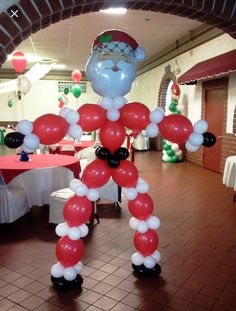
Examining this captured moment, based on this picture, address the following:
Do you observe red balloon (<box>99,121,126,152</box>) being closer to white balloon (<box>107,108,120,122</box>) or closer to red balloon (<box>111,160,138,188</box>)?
white balloon (<box>107,108,120,122</box>)

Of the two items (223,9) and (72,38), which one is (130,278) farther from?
(72,38)

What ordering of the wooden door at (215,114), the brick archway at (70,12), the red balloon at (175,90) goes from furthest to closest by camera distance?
the red balloon at (175,90) < the wooden door at (215,114) < the brick archway at (70,12)

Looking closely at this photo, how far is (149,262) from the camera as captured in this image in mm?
2766

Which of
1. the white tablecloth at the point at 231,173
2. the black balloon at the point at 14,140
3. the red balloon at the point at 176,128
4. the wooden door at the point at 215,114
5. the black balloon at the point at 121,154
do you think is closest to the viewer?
the black balloon at the point at 14,140

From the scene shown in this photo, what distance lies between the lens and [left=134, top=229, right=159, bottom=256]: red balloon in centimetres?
275

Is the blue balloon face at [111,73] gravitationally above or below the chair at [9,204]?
above

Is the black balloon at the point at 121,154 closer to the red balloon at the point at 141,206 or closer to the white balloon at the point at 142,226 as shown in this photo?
the red balloon at the point at 141,206

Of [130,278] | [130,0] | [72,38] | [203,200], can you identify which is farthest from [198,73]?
[130,278]

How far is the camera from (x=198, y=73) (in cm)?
694

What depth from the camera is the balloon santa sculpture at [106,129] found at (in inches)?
89.4

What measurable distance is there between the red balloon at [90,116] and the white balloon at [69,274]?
117 centimetres

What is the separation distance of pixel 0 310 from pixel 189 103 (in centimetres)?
740

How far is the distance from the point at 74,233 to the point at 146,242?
651 millimetres

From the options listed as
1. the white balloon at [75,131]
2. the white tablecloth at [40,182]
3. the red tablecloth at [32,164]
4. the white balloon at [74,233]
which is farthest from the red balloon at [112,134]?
the white tablecloth at [40,182]
